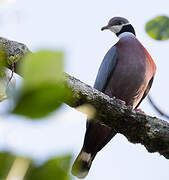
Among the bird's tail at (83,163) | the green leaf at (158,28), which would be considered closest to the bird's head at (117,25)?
the bird's tail at (83,163)

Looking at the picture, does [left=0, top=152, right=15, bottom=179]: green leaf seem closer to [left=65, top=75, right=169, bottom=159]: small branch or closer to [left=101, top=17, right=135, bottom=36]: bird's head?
[left=65, top=75, right=169, bottom=159]: small branch

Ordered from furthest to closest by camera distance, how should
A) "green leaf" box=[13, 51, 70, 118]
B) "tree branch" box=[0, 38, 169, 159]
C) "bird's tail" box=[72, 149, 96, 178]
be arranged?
"bird's tail" box=[72, 149, 96, 178], "tree branch" box=[0, 38, 169, 159], "green leaf" box=[13, 51, 70, 118]

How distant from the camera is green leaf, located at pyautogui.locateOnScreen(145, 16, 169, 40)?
1.89 metres

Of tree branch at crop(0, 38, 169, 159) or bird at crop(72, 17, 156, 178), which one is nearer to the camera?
tree branch at crop(0, 38, 169, 159)

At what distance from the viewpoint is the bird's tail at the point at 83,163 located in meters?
3.88

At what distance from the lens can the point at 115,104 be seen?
2.58 m

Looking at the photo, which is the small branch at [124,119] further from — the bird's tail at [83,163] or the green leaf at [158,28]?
the bird's tail at [83,163]

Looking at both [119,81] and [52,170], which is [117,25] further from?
[52,170]

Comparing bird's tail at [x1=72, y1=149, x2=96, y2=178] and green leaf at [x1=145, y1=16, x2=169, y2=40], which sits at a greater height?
green leaf at [x1=145, y1=16, x2=169, y2=40]

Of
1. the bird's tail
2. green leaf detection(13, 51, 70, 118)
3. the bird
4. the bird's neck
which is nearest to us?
green leaf detection(13, 51, 70, 118)

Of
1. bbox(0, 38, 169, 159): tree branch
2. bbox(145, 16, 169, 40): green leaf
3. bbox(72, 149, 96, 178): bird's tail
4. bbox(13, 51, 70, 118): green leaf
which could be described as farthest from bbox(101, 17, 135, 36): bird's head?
bbox(13, 51, 70, 118): green leaf

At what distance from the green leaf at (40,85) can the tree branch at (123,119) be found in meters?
1.95

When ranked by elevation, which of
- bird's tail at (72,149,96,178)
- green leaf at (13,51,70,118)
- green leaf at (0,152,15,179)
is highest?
green leaf at (13,51,70,118)

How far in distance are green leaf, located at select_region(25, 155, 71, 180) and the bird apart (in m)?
3.41
